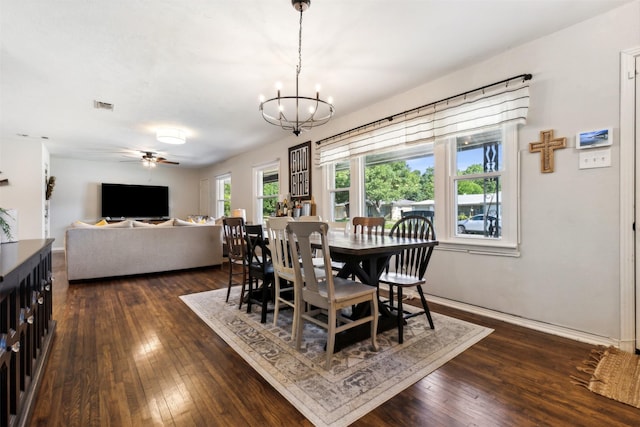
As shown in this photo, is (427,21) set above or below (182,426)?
above

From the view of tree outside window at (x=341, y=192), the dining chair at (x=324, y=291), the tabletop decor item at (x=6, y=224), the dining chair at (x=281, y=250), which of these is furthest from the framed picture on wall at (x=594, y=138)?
the tabletop decor item at (x=6, y=224)

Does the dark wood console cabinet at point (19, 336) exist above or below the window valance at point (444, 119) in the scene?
below

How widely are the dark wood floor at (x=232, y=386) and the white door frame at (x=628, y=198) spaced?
341 millimetres

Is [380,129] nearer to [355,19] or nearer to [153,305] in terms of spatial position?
[355,19]

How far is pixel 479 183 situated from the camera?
118 inches

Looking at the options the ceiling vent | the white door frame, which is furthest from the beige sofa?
the white door frame

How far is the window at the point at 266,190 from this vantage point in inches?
246

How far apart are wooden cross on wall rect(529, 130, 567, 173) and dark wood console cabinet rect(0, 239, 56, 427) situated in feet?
11.3

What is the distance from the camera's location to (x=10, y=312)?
124 cm

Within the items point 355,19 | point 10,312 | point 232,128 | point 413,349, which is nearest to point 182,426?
point 10,312

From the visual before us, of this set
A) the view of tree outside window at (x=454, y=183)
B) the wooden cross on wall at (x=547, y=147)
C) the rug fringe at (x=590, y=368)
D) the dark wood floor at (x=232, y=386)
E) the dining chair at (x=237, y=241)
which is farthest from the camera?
the dining chair at (x=237, y=241)

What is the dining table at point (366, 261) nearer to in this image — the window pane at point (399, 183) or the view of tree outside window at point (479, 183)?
the view of tree outside window at point (479, 183)

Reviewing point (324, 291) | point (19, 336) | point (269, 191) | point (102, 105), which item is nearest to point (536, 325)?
point (324, 291)

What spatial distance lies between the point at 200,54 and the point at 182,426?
9.32 feet
